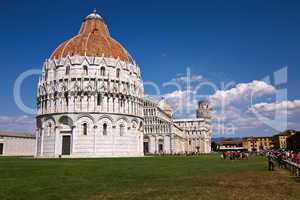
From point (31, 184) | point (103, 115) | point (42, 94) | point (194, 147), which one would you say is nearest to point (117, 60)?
point (103, 115)

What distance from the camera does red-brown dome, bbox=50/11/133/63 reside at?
65.9 metres

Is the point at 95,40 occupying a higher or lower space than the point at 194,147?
higher

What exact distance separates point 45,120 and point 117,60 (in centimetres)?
1840

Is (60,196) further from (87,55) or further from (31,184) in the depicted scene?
(87,55)

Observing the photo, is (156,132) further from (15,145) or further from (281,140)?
(281,140)

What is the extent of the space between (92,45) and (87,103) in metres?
12.9

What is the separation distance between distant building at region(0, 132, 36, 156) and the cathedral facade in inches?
1540

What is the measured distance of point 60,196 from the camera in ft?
39.9

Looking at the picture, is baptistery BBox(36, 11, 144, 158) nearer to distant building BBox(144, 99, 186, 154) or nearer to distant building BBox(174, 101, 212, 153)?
distant building BBox(144, 99, 186, 154)

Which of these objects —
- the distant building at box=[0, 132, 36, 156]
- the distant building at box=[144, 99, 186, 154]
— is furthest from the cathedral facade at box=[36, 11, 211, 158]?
the distant building at box=[144, 99, 186, 154]

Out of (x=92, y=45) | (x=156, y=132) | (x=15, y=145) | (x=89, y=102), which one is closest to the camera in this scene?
(x=89, y=102)

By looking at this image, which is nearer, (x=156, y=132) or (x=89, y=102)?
(x=89, y=102)

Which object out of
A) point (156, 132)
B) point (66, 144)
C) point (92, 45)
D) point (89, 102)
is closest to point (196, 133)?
point (156, 132)

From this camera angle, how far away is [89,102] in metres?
61.6
